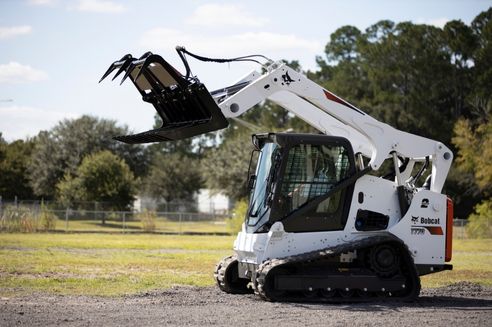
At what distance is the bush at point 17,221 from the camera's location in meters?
42.4

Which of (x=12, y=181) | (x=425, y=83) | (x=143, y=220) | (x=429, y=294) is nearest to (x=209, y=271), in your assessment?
(x=429, y=294)

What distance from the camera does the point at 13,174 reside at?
244 ft

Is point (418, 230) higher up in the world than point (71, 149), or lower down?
lower down

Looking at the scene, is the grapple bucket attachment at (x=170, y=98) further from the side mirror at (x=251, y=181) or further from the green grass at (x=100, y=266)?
the green grass at (x=100, y=266)

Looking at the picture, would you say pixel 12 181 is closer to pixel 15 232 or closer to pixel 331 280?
pixel 15 232

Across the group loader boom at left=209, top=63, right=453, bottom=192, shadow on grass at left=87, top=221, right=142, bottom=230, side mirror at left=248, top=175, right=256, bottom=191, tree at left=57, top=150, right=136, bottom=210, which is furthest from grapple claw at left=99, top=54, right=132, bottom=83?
tree at left=57, top=150, right=136, bottom=210

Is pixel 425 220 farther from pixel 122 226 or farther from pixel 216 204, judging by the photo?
pixel 216 204

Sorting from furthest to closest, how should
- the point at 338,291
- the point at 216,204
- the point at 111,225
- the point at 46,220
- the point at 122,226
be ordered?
the point at 216,204 < the point at 111,225 < the point at 122,226 < the point at 46,220 < the point at 338,291

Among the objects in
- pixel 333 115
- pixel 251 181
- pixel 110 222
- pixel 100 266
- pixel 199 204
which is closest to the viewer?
pixel 251 181

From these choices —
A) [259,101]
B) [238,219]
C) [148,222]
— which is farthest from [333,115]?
[148,222]

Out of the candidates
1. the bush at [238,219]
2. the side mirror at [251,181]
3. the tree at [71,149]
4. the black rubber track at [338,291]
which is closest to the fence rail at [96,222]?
the bush at [238,219]

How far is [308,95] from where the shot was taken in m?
15.4

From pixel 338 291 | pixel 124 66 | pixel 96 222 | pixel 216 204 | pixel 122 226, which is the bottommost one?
pixel 338 291

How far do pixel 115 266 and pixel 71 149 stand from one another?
53947 millimetres
